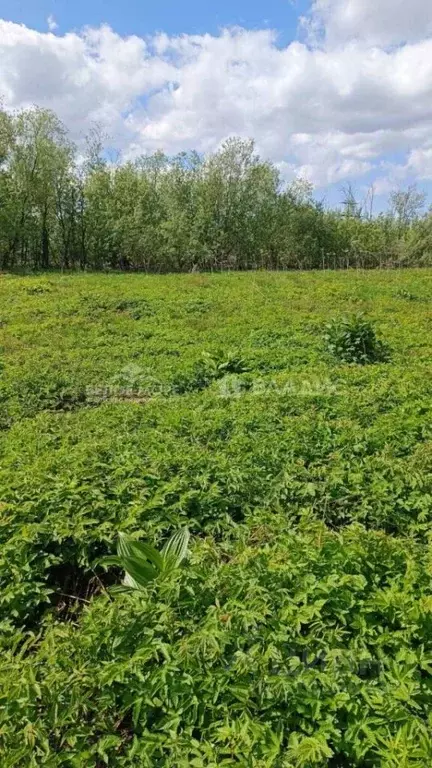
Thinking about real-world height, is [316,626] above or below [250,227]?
below

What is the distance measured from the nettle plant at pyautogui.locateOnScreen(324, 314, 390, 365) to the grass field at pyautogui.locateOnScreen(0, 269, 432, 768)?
1.21m

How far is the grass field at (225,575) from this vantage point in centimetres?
204

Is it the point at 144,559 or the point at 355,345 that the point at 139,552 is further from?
the point at 355,345

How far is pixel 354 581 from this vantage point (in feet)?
8.57

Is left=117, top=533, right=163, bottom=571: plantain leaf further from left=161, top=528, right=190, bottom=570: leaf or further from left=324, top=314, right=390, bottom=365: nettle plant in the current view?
left=324, top=314, right=390, bottom=365: nettle plant

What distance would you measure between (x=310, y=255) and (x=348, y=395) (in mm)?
40256

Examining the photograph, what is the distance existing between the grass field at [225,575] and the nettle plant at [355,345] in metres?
1.21

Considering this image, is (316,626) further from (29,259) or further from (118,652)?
(29,259)

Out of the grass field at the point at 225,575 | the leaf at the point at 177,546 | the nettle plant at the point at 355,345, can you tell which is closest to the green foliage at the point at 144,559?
the leaf at the point at 177,546

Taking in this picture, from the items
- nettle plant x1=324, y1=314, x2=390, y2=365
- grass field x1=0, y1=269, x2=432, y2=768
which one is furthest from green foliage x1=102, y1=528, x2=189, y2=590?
nettle plant x1=324, y1=314, x2=390, y2=365

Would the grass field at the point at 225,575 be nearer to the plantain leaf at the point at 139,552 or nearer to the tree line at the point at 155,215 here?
the plantain leaf at the point at 139,552

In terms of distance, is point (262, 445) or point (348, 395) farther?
point (348, 395)

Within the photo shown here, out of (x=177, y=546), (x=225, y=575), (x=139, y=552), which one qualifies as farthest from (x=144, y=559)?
(x=225, y=575)

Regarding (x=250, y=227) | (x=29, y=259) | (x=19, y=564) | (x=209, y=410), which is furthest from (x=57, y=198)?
(x=19, y=564)
